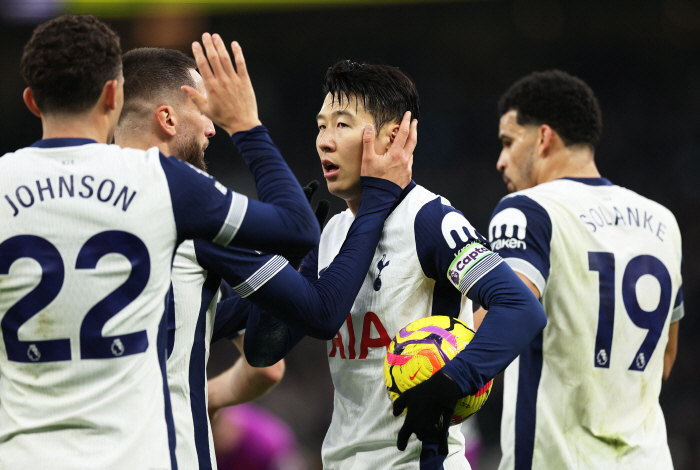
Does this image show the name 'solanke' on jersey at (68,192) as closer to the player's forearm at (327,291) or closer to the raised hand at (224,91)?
the raised hand at (224,91)

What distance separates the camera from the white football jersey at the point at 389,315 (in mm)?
2934

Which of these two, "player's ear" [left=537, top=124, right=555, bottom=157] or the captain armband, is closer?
the captain armband

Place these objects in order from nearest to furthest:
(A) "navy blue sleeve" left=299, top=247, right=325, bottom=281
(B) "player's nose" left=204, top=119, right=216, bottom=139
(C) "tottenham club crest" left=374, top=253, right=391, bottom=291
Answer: (C) "tottenham club crest" left=374, top=253, right=391, bottom=291
(B) "player's nose" left=204, top=119, right=216, bottom=139
(A) "navy blue sleeve" left=299, top=247, right=325, bottom=281

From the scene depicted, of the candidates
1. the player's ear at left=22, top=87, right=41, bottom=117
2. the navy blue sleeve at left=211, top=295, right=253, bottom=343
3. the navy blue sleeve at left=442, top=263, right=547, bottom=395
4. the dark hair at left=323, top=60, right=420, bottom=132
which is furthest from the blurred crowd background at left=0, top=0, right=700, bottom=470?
the player's ear at left=22, top=87, right=41, bottom=117

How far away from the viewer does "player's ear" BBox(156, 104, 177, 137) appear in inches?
122

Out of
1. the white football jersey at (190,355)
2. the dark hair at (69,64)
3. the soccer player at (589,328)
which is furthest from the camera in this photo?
the soccer player at (589,328)

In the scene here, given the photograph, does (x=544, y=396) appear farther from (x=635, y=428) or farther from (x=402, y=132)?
(x=402, y=132)

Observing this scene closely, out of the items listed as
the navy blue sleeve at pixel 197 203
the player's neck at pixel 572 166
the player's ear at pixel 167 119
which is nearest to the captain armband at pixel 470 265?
the navy blue sleeve at pixel 197 203

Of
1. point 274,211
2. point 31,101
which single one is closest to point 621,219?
point 274,211

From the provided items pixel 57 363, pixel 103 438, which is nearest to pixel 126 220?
pixel 57 363

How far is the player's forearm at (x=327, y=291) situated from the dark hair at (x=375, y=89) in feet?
1.83

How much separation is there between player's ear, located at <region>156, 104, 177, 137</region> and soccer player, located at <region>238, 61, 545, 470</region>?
650 millimetres

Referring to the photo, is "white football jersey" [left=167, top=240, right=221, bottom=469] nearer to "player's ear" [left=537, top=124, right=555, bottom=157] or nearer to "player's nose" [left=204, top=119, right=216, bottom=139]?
"player's nose" [left=204, top=119, right=216, bottom=139]

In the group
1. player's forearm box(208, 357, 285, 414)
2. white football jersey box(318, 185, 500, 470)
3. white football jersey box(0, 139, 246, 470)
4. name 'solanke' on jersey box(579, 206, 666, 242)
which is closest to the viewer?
white football jersey box(0, 139, 246, 470)
